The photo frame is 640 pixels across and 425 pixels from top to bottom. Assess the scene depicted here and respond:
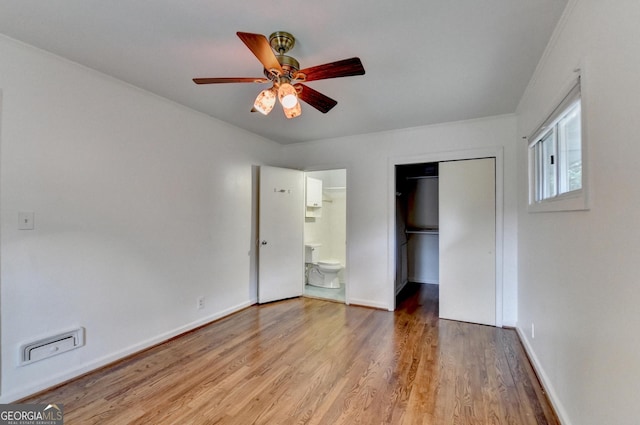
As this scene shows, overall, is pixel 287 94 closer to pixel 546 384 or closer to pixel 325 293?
pixel 546 384

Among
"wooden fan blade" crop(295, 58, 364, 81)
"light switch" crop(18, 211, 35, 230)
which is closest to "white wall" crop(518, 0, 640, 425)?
"wooden fan blade" crop(295, 58, 364, 81)

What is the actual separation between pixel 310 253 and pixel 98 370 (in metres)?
3.16

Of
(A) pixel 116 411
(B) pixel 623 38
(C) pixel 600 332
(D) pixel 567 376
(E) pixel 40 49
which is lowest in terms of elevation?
(A) pixel 116 411

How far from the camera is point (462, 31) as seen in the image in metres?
1.78

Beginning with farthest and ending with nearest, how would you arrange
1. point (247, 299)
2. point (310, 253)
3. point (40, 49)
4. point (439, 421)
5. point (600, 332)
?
point (310, 253) → point (247, 299) → point (40, 49) → point (439, 421) → point (600, 332)

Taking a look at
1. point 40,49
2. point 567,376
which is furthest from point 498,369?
point 40,49

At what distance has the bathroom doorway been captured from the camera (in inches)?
185

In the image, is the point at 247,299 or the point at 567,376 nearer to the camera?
the point at 567,376

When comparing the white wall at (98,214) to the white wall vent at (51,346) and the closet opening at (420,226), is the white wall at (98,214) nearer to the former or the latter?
the white wall vent at (51,346)

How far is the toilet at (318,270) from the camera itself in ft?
15.6

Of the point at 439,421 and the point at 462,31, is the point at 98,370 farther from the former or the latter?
the point at 462,31

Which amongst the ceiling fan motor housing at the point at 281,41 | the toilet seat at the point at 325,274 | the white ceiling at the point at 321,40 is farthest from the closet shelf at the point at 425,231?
the ceiling fan motor housing at the point at 281,41

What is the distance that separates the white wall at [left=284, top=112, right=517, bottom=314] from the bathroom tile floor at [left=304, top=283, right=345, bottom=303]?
1.17 ft

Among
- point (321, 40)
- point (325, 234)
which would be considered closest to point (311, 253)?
point (325, 234)
